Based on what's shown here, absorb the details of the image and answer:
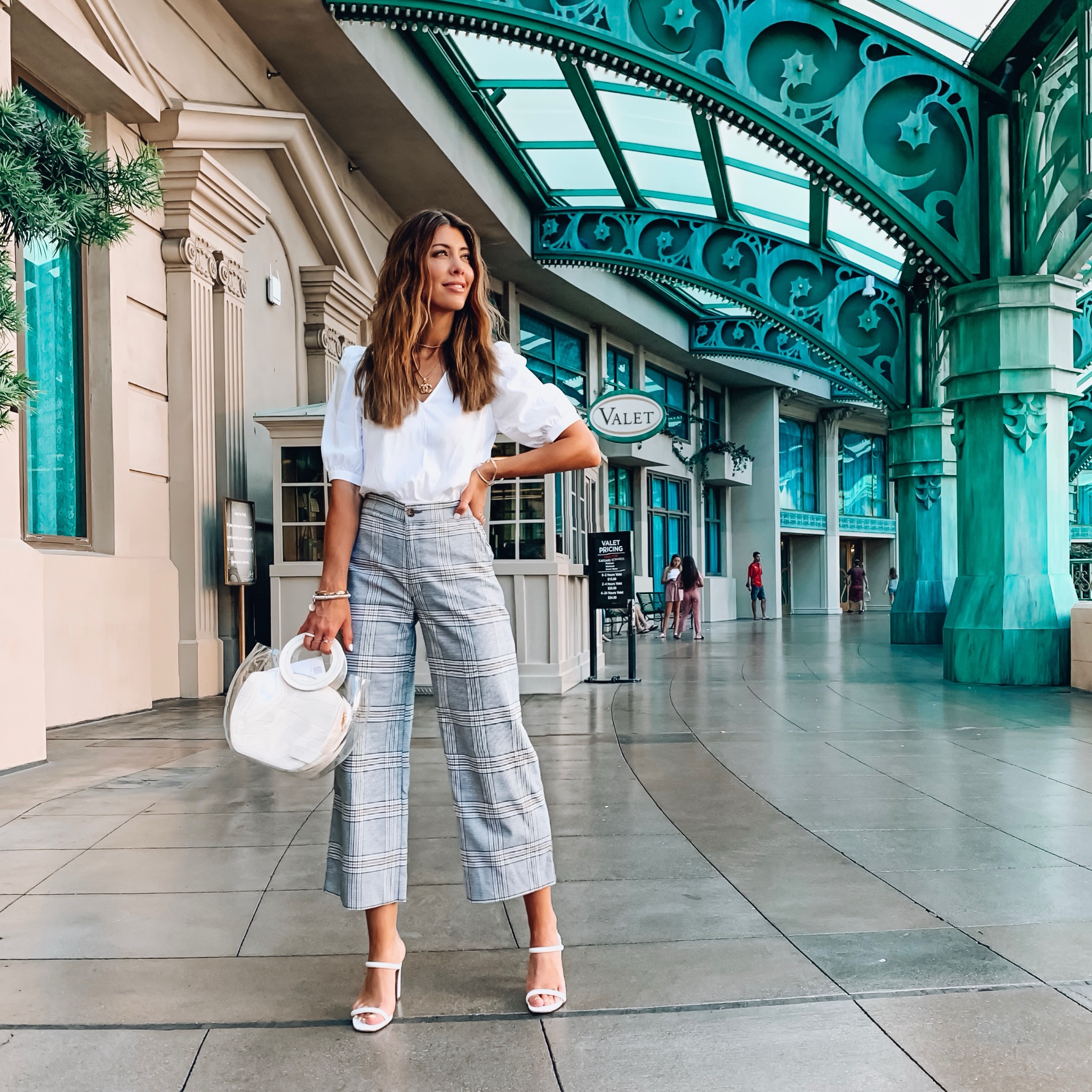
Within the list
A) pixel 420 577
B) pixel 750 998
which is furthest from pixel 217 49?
pixel 750 998

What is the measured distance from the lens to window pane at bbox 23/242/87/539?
7426 millimetres

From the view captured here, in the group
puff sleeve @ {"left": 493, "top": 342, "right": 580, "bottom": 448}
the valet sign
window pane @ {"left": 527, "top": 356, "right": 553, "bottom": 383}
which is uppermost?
window pane @ {"left": 527, "top": 356, "right": 553, "bottom": 383}

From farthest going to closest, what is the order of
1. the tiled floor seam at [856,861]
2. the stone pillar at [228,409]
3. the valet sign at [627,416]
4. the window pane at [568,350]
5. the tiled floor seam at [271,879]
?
the window pane at [568,350]
the valet sign at [627,416]
the stone pillar at [228,409]
the tiled floor seam at [271,879]
the tiled floor seam at [856,861]

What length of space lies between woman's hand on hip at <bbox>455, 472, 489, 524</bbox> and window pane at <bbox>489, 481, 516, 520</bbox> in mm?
7033

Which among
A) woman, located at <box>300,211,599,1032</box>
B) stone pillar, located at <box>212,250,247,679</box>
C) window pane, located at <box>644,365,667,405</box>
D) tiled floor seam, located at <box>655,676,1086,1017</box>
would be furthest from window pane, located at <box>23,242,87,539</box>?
window pane, located at <box>644,365,667,405</box>

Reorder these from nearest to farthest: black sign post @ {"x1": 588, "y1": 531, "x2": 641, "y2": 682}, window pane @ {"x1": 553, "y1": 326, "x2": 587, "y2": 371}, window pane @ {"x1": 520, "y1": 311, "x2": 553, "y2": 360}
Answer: black sign post @ {"x1": 588, "y1": 531, "x2": 641, "y2": 682} → window pane @ {"x1": 520, "y1": 311, "x2": 553, "y2": 360} → window pane @ {"x1": 553, "y1": 326, "x2": 587, "y2": 371}

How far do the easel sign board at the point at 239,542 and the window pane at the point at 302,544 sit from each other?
30cm

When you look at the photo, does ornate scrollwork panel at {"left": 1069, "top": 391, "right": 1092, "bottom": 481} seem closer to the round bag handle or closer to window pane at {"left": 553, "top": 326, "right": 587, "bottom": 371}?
window pane at {"left": 553, "top": 326, "right": 587, "bottom": 371}

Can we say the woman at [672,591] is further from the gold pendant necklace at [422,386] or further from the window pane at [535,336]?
the gold pendant necklace at [422,386]

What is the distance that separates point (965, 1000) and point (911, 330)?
46.7ft

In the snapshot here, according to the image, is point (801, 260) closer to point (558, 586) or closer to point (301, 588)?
point (558, 586)

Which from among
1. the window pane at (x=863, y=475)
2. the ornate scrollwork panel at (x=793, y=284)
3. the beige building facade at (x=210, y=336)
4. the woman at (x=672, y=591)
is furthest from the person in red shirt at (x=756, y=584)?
the beige building facade at (x=210, y=336)

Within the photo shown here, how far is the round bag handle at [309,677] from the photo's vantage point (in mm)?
2408

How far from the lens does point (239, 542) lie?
9414 mm
